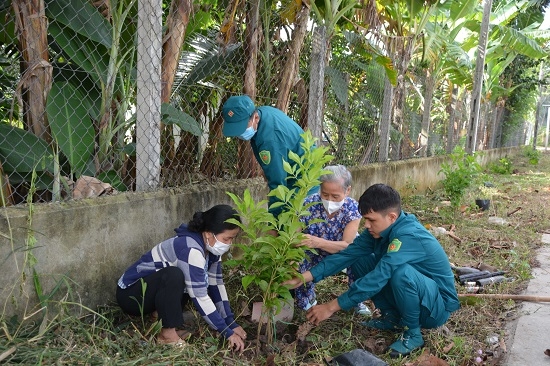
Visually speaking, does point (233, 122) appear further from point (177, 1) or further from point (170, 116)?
point (177, 1)

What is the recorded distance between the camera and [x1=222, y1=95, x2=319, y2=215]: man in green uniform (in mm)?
3342

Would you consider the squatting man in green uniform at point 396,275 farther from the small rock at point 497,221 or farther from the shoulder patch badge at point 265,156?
the small rock at point 497,221

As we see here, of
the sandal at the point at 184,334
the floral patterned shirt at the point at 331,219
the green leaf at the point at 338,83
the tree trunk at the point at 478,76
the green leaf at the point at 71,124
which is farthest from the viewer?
the tree trunk at the point at 478,76

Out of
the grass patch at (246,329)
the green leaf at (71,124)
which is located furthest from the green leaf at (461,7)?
the green leaf at (71,124)

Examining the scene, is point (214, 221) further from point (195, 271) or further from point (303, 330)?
point (303, 330)

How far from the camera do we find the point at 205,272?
291 cm

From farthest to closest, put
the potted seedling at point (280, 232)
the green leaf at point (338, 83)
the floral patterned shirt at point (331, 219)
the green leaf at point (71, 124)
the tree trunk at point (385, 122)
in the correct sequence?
the tree trunk at point (385, 122) < the green leaf at point (338, 83) < the floral patterned shirt at point (331, 219) < the green leaf at point (71, 124) < the potted seedling at point (280, 232)

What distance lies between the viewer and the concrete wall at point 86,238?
103 inches

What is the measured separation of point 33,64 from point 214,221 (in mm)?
1349

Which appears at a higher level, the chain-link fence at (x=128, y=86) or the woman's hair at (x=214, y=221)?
the chain-link fence at (x=128, y=86)

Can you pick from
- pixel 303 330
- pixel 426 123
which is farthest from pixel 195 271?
pixel 426 123

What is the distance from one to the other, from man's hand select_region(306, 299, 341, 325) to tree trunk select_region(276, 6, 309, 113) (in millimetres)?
2360

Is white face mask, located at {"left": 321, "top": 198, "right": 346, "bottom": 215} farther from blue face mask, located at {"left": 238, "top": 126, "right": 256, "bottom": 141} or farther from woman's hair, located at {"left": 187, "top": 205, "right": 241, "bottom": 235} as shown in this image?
woman's hair, located at {"left": 187, "top": 205, "right": 241, "bottom": 235}

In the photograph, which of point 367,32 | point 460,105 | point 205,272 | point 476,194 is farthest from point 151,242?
point 460,105
